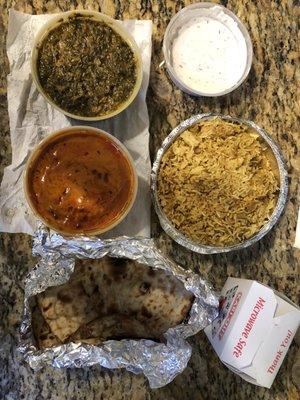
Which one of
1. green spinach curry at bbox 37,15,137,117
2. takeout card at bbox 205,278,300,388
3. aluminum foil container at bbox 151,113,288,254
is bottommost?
takeout card at bbox 205,278,300,388

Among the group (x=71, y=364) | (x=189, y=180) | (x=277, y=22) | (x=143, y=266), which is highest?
(x=277, y=22)

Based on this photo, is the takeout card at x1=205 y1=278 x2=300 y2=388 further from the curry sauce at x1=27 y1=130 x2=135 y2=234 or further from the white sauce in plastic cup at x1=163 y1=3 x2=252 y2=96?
the white sauce in plastic cup at x1=163 y1=3 x2=252 y2=96

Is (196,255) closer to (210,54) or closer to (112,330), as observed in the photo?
(112,330)

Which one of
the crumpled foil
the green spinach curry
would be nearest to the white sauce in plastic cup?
the green spinach curry

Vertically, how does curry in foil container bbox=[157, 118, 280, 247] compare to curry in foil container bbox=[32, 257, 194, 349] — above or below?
above

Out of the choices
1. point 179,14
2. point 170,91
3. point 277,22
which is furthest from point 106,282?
point 277,22

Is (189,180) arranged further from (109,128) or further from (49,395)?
(49,395)
